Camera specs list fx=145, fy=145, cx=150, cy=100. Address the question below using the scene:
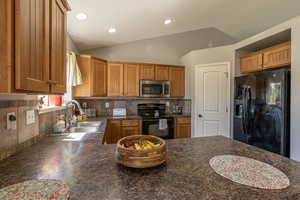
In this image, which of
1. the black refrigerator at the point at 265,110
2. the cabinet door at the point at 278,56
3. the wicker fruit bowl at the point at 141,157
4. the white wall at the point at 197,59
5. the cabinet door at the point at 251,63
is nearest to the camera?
the wicker fruit bowl at the point at 141,157

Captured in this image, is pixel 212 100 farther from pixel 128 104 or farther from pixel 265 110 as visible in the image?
pixel 128 104

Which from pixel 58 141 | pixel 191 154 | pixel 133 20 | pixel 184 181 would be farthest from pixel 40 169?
pixel 133 20

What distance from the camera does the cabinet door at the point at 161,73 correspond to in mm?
3680

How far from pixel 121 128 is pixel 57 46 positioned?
2354 mm

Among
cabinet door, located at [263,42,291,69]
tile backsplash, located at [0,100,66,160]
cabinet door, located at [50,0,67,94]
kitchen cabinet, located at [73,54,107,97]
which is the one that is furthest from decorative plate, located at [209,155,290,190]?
kitchen cabinet, located at [73,54,107,97]

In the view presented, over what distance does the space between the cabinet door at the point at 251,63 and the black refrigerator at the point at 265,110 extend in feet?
0.97

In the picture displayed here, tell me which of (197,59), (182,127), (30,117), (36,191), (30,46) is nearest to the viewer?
(36,191)

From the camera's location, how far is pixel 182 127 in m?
3.59

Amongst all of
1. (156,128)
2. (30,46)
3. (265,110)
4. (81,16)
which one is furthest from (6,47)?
(156,128)

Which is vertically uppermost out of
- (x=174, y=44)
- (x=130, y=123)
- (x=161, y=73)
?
(x=174, y=44)

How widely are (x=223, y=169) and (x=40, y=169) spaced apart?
41.4 inches

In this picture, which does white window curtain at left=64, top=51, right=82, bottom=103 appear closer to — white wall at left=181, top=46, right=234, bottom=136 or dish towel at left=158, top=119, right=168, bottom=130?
dish towel at left=158, top=119, right=168, bottom=130

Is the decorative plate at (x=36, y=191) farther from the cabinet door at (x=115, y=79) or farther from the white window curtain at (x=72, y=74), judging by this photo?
the cabinet door at (x=115, y=79)

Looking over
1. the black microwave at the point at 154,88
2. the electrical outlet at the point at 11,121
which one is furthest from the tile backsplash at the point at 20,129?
the black microwave at the point at 154,88
